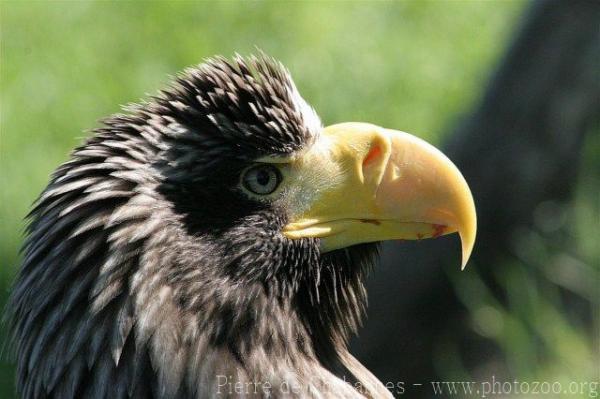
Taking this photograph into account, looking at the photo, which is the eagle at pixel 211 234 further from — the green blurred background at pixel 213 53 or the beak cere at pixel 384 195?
the green blurred background at pixel 213 53

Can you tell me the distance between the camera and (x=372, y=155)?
381cm

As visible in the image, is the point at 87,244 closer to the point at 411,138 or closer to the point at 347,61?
the point at 411,138

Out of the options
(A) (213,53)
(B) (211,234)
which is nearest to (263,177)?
(B) (211,234)

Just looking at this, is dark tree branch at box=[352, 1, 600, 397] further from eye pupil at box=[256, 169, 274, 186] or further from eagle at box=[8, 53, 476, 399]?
eye pupil at box=[256, 169, 274, 186]

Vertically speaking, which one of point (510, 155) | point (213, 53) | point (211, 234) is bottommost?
point (211, 234)

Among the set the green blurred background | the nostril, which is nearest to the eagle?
the nostril

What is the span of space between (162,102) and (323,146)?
0.56 meters

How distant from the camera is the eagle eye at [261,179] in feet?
12.3

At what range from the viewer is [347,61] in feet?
28.9

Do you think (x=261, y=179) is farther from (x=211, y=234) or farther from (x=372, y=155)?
(x=372, y=155)

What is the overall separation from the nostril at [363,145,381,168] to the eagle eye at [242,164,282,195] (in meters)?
0.29

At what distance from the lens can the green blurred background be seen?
26.8 feet

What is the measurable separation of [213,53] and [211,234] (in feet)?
17.0

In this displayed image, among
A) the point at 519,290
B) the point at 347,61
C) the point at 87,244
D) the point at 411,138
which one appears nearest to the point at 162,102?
the point at 87,244
